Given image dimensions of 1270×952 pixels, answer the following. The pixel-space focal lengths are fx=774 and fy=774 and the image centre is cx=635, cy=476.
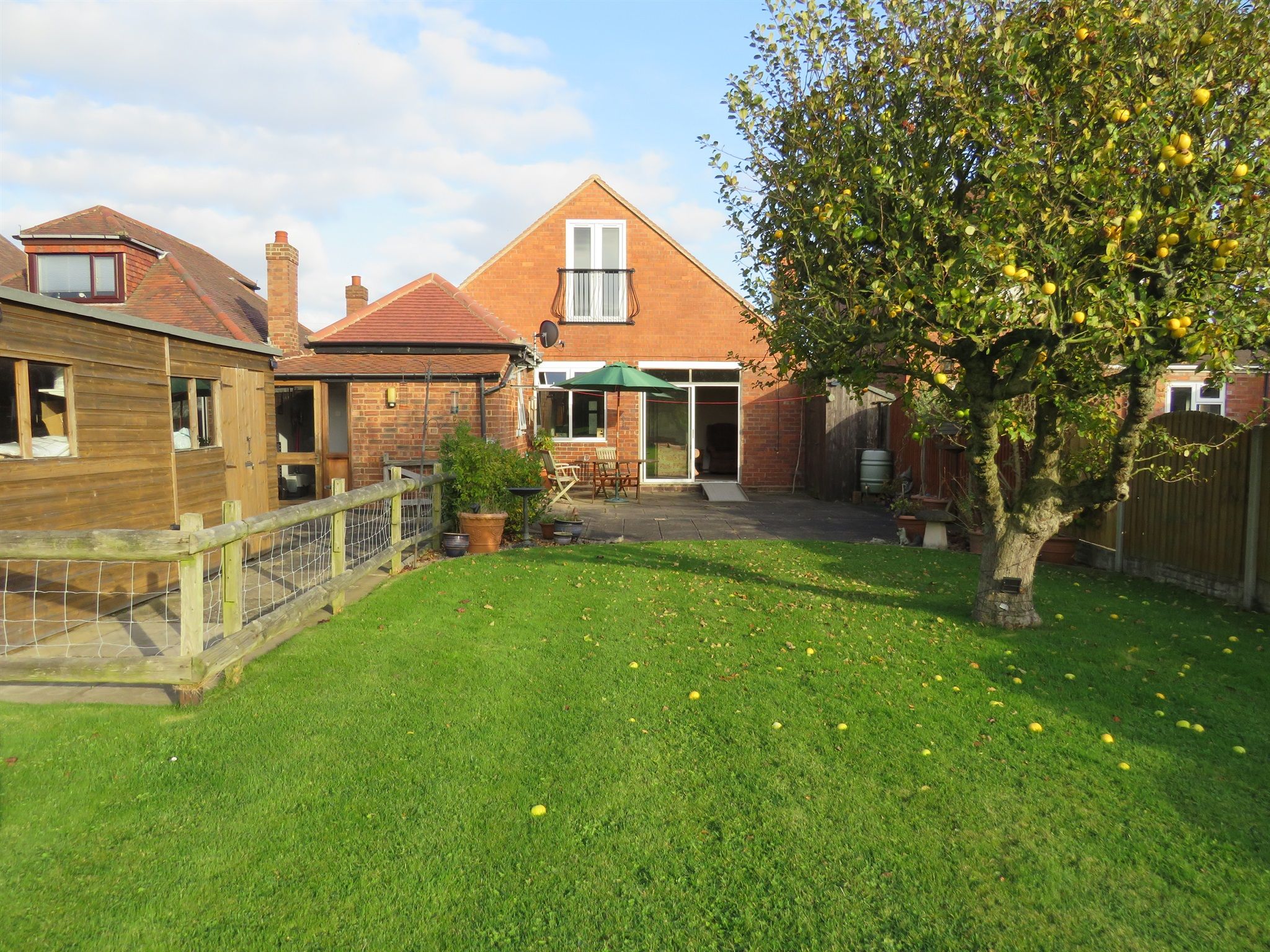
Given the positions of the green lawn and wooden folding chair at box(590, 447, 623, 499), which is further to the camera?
wooden folding chair at box(590, 447, 623, 499)

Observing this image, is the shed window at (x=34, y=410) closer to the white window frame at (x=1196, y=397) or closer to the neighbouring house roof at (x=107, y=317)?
the neighbouring house roof at (x=107, y=317)

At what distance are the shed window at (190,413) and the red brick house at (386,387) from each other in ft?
10.9

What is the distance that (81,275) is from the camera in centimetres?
1391

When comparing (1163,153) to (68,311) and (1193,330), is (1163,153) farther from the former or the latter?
(68,311)

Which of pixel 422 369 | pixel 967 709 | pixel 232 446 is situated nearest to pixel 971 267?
pixel 967 709

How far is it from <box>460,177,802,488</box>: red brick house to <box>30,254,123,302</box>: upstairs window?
6.47 meters

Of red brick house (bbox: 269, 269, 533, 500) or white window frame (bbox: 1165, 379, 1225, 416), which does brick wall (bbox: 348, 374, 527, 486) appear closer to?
red brick house (bbox: 269, 269, 533, 500)

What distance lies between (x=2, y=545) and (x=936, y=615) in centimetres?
601

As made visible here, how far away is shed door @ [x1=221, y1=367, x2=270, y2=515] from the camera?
28.2 ft

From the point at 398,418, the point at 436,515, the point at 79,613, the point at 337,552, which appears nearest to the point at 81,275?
the point at 398,418

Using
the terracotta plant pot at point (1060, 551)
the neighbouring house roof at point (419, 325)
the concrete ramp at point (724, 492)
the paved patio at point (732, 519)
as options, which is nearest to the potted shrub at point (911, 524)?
the paved patio at point (732, 519)

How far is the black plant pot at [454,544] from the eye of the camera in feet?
30.1

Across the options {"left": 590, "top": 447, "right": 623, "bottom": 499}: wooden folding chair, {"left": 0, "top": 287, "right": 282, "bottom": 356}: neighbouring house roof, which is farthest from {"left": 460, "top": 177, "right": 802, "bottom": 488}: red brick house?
{"left": 0, "top": 287, "right": 282, "bottom": 356}: neighbouring house roof

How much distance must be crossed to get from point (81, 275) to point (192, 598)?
13216 millimetres
